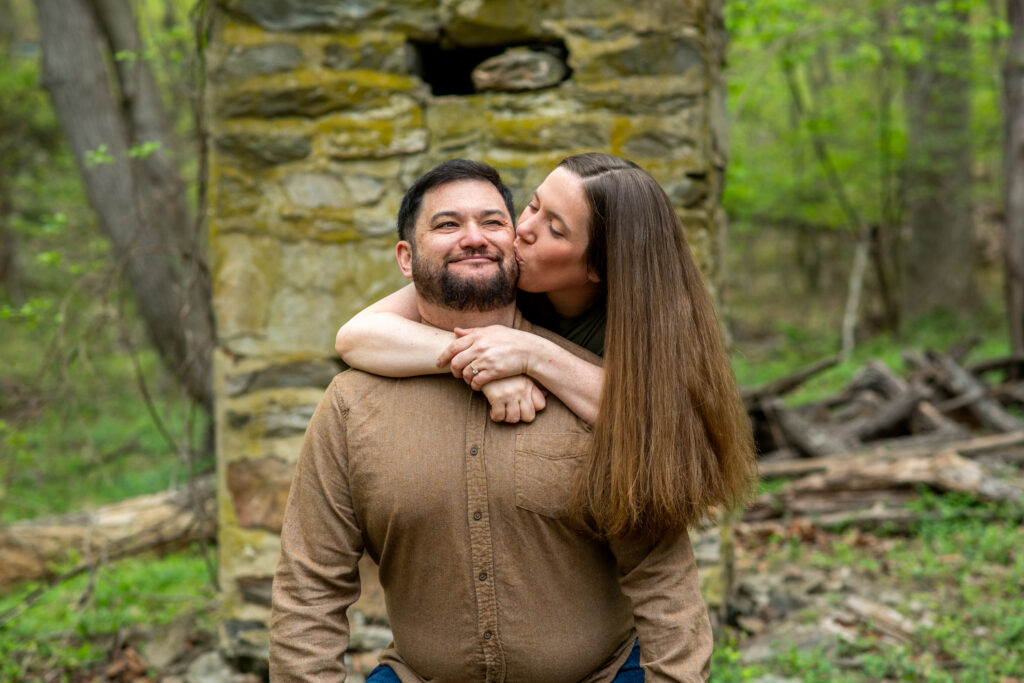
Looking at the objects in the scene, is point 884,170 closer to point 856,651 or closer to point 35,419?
point 856,651

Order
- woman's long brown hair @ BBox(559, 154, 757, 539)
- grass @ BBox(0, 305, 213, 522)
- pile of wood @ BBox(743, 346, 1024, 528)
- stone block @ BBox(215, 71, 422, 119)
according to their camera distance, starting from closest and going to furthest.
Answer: woman's long brown hair @ BBox(559, 154, 757, 539), stone block @ BBox(215, 71, 422, 119), grass @ BBox(0, 305, 213, 522), pile of wood @ BBox(743, 346, 1024, 528)

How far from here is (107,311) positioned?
4375mm

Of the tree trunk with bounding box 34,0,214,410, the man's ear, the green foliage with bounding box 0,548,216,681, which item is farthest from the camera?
the tree trunk with bounding box 34,0,214,410

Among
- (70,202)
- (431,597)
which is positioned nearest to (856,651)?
(431,597)

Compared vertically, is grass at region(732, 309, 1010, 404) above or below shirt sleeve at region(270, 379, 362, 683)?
below

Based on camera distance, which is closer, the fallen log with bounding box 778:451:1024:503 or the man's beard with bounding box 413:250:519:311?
the man's beard with bounding box 413:250:519:311

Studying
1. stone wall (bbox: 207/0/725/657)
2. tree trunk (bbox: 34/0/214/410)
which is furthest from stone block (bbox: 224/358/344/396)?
tree trunk (bbox: 34/0/214/410)

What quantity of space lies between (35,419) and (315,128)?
246 cm

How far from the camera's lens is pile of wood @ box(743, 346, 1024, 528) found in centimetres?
505

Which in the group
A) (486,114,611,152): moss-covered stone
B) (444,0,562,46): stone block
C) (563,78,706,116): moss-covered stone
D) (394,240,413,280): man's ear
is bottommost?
(394,240,413,280): man's ear

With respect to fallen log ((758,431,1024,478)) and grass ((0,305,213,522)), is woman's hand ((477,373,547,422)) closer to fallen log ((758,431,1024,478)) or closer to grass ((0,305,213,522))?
grass ((0,305,213,522))

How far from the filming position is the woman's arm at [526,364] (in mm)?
1933

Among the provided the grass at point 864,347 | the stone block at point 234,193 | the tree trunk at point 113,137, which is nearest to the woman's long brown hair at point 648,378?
the stone block at point 234,193

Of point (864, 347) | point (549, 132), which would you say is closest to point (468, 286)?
point (549, 132)
